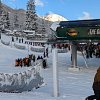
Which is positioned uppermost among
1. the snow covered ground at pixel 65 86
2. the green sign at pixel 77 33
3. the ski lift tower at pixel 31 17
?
the ski lift tower at pixel 31 17

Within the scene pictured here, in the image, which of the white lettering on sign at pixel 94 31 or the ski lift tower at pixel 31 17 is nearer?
the white lettering on sign at pixel 94 31

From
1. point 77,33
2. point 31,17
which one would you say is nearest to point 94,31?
point 77,33

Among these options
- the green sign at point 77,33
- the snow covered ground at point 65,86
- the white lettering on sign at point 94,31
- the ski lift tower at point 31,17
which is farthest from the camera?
the ski lift tower at point 31,17

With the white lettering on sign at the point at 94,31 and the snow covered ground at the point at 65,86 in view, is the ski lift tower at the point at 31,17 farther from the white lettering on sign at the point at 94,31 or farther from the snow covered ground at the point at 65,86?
the white lettering on sign at the point at 94,31

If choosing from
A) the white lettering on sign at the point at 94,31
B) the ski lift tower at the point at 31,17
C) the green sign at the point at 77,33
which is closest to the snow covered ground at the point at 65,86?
the green sign at the point at 77,33

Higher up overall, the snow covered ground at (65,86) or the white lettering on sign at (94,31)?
the white lettering on sign at (94,31)

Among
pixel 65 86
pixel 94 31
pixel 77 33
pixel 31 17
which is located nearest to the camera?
pixel 65 86

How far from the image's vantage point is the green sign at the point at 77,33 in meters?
31.4

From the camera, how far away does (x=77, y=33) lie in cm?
3189

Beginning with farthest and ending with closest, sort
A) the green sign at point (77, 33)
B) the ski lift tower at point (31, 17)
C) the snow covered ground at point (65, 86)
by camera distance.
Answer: the ski lift tower at point (31, 17) < the green sign at point (77, 33) < the snow covered ground at point (65, 86)

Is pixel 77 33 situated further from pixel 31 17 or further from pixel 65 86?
pixel 31 17

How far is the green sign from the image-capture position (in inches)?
1237

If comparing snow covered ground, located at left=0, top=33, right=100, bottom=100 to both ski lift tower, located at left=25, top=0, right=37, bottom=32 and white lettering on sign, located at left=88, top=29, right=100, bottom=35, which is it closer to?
white lettering on sign, located at left=88, top=29, right=100, bottom=35

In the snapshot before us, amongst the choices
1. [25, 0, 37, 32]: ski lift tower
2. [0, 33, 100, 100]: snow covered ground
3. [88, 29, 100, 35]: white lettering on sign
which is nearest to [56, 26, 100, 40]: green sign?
[88, 29, 100, 35]: white lettering on sign
